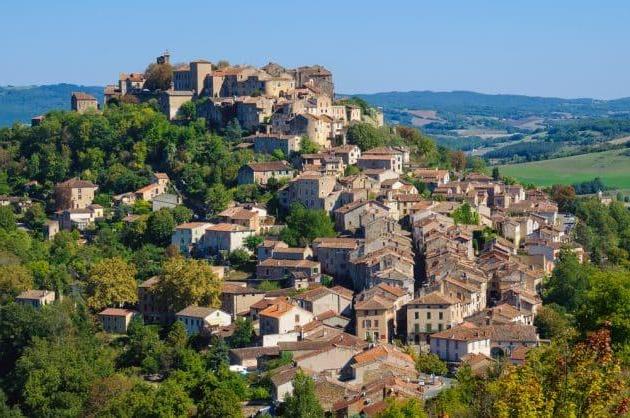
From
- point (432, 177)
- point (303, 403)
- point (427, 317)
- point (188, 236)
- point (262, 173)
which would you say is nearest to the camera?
point (303, 403)

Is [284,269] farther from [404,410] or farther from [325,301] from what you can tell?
[404,410]

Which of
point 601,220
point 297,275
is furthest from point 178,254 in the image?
point 601,220

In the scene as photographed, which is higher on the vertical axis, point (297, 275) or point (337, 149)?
point (337, 149)

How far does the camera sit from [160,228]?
50.9 meters

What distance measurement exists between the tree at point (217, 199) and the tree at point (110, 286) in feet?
25.9

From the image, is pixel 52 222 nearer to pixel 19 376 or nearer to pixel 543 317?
pixel 19 376

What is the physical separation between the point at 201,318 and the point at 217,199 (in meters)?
12.5

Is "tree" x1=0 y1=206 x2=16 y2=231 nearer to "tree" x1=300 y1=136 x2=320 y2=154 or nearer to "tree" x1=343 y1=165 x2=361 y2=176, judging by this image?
"tree" x1=300 y1=136 x2=320 y2=154

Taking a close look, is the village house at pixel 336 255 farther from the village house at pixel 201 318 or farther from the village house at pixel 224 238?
the village house at pixel 201 318

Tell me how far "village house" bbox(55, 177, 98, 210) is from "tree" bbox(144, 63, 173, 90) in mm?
13052

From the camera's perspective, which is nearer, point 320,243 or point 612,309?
point 612,309

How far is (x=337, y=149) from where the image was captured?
5681cm

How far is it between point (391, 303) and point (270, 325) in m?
4.59

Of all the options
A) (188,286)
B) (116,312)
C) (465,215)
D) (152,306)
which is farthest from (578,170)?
(116,312)
